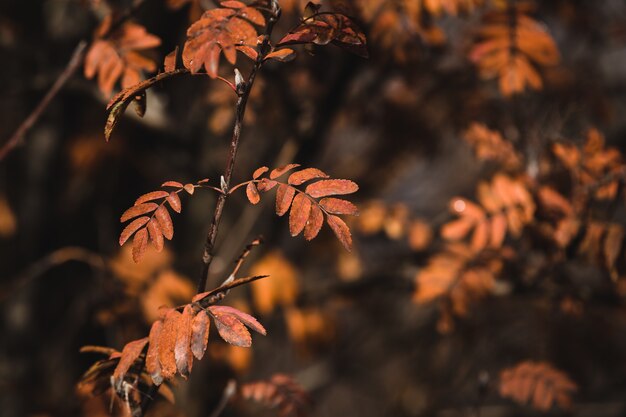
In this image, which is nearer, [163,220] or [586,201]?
[163,220]

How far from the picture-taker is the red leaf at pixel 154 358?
44.1 inches

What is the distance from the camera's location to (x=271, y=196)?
3.14 m

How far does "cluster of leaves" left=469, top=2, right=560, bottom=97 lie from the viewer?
7.78ft

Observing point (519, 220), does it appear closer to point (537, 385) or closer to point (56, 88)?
point (537, 385)

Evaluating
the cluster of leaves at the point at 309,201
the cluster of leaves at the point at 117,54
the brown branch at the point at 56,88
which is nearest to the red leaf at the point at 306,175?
the cluster of leaves at the point at 309,201

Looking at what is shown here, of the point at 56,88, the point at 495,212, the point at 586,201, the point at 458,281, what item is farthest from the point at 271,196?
the point at 586,201

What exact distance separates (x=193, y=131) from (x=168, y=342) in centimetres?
241

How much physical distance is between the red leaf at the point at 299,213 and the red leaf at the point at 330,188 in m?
0.02

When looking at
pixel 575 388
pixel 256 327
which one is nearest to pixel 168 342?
pixel 256 327

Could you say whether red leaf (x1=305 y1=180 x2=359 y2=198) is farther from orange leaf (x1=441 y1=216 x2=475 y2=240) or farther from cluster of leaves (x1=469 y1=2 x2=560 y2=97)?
cluster of leaves (x1=469 y1=2 x2=560 y2=97)

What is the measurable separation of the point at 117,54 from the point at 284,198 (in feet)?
3.46

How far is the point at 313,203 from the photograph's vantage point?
3.95 ft

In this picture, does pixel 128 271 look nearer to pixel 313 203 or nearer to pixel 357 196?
pixel 313 203

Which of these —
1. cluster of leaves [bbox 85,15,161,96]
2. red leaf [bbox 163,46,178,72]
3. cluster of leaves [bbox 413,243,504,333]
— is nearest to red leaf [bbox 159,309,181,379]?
red leaf [bbox 163,46,178,72]
